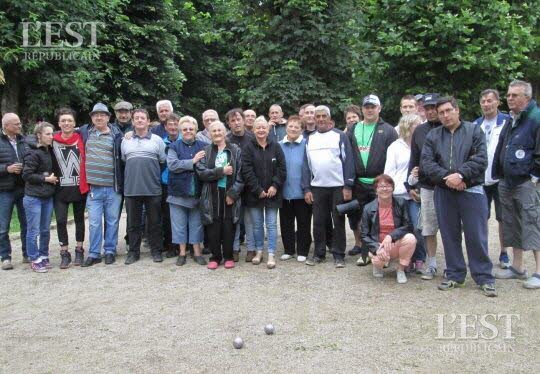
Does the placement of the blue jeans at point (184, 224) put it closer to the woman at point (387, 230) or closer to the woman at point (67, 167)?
the woman at point (67, 167)

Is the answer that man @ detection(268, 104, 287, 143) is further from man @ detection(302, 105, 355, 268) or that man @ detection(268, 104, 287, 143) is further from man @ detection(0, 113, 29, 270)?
man @ detection(0, 113, 29, 270)

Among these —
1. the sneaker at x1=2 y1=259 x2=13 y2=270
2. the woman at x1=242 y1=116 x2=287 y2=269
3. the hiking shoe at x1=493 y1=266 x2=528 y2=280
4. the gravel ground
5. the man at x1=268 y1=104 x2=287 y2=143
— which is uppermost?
the man at x1=268 y1=104 x2=287 y2=143

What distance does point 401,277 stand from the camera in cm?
585

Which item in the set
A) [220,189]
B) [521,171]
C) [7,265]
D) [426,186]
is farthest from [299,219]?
[7,265]

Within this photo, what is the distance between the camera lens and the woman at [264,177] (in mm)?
6574

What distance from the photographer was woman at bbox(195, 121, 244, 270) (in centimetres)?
649

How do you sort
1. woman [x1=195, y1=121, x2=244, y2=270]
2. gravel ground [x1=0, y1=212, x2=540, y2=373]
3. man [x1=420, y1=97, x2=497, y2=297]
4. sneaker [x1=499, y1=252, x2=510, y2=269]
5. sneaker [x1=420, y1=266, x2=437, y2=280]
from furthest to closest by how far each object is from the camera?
woman [x1=195, y1=121, x2=244, y2=270], sneaker [x1=499, y1=252, x2=510, y2=269], sneaker [x1=420, y1=266, x2=437, y2=280], man [x1=420, y1=97, x2=497, y2=297], gravel ground [x1=0, y1=212, x2=540, y2=373]

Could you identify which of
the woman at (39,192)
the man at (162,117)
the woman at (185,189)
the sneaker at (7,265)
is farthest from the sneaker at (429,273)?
the sneaker at (7,265)

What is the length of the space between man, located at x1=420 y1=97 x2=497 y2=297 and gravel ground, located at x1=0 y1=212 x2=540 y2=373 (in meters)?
0.25

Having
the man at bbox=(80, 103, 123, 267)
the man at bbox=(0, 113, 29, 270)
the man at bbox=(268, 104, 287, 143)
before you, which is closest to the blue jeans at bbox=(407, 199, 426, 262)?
the man at bbox=(268, 104, 287, 143)

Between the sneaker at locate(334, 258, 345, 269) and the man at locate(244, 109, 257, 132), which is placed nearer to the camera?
the sneaker at locate(334, 258, 345, 269)

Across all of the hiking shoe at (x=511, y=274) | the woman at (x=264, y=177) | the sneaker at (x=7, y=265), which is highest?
the woman at (x=264, y=177)

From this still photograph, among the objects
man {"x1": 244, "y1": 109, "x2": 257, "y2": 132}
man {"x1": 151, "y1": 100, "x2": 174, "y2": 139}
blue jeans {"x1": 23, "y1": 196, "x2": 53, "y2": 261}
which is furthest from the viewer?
man {"x1": 244, "y1": 109, "x2": 257, "y2": 132}

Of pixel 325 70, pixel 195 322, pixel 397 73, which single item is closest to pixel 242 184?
pixel 195 322
